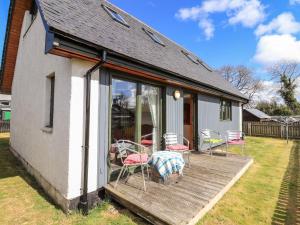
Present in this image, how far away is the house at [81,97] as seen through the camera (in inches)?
134

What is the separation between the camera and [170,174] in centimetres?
411

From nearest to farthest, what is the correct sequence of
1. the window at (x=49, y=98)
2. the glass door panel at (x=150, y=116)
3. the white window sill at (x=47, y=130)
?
1. the white window sill at (x=47, y=130)
2. the window at (x=49, y=98)
3. the glass door panel at (x=150, y=116)

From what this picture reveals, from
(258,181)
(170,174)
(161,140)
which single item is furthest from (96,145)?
(258,181)

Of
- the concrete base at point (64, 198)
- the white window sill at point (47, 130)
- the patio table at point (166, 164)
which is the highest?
the white window sill at point (47, 130)

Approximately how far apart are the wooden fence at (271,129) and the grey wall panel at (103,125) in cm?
1545

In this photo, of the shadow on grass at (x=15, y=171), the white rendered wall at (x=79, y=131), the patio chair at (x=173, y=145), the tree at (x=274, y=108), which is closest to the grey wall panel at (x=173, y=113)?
the patio chair at (x=173, y=145)

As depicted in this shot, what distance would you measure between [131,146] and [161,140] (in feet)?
4.11

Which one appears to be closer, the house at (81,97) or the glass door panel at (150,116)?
the house at (81,97)

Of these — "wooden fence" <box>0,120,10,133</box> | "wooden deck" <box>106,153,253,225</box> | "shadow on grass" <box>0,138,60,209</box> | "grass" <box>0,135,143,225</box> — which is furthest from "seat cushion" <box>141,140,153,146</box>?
"wooden fence" <box>0,120,10,133</box>

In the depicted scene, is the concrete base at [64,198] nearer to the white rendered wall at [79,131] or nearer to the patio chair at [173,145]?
the white rendered wall at [79,131]

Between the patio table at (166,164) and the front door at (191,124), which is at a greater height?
the front door at (191,124)

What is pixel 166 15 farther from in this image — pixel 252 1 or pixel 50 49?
pixel 50 49

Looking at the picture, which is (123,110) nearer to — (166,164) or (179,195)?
(166,164)

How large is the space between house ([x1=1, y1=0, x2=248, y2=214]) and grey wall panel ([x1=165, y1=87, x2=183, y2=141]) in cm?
3
